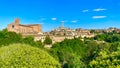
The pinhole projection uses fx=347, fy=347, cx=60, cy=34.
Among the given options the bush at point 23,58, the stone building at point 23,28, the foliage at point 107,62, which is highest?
the stone building at point 23,28

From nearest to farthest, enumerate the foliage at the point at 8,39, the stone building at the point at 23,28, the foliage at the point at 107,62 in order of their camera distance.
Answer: the foliage at the point at 107,62
the foliage at the point at 8,39
the stone building at the point at 23,28

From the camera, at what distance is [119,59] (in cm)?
1644

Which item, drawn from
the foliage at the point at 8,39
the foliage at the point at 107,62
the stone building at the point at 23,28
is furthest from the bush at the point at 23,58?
the stone building at the point at 23,28

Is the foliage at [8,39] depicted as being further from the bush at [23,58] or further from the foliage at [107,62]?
the bush at [23,58]

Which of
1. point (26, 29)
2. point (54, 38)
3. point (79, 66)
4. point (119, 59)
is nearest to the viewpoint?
point (119, 59)

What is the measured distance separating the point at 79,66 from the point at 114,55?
432 inches

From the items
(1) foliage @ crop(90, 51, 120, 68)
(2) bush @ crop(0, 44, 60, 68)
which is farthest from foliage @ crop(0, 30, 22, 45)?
(2) bush @ crop(0, 44, 60, 68)

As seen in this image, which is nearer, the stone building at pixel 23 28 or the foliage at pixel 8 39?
the foliage at pixel 8 39

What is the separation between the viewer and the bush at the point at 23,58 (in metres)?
14.6

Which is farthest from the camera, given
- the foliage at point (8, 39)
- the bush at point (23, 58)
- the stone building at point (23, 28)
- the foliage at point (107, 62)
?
the stone building at point (23, 28)

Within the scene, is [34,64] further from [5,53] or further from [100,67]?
[100,67]

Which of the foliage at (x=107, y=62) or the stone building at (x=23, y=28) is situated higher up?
the stone building at (x=23, y=28)

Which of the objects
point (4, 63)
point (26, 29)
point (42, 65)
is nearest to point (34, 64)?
point (42, 65)

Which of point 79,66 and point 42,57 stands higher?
point 42,57
